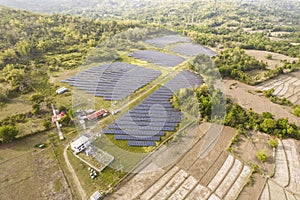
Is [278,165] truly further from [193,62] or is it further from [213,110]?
[193,62]

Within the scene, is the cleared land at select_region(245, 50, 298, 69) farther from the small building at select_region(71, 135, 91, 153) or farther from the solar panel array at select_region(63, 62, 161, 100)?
the small building at select_region(71, 135, 91, 153)

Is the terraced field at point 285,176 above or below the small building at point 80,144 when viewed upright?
below

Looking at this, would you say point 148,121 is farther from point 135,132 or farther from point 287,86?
point 287,86

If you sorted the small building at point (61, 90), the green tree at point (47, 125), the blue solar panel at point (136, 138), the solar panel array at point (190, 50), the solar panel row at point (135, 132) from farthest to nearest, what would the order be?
the solar panel array at point (190, 50) → the small building at point (61, 90) → the green tree at point (47, 125) → the solar panel row at point (135, 132) → the blue solar panel at point (136, 138)

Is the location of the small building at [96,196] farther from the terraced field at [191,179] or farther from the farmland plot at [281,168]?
the farmland plot at [281,168]

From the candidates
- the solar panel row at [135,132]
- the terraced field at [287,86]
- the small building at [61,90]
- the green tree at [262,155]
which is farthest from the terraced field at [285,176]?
the small building at [61,90]

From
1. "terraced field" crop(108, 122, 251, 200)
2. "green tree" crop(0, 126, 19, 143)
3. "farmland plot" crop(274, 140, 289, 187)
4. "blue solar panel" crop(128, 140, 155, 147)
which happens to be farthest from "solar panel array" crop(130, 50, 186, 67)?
"green tree" crop(0, 126, 19, 143)

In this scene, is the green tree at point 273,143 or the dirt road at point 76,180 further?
the green tree at point 273,143

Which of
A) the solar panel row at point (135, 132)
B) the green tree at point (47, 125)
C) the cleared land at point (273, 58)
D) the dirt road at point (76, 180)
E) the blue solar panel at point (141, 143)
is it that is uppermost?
the cleared land at point (273, 58)
